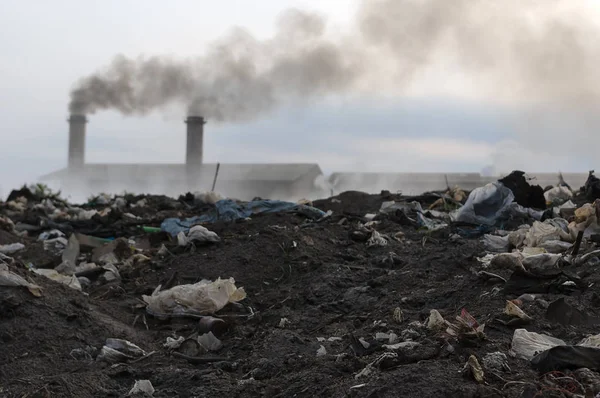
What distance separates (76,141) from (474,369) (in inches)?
1068

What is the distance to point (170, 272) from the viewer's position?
6746mm

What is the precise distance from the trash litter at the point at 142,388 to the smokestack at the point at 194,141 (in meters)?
22.0

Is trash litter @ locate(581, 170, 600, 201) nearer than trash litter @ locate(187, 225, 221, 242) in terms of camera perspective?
No

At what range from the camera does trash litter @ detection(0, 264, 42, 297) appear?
16.0ft

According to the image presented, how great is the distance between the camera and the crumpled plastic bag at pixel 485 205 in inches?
301

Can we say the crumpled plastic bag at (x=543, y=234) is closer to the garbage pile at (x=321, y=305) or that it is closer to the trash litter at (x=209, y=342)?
the garbage pile at (x=321, y=305)

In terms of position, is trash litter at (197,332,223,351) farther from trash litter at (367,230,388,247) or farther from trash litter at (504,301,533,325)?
trash litter at (367,230,388,247)

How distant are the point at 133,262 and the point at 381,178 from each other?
1385 centimetres

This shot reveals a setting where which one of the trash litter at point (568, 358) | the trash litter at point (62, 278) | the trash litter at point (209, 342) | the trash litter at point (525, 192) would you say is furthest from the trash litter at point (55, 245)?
the trash litter at point (568, 358)

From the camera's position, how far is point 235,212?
920 cm

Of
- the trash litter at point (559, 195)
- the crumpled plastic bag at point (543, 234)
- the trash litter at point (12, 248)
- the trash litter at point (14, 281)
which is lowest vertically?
the trash litter at point (12, 248)

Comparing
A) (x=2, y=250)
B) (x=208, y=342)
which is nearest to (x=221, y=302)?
(x=208, y=342)

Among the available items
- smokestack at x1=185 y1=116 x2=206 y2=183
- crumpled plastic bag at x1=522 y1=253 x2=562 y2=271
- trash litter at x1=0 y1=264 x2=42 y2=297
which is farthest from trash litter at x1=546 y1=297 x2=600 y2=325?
smokestack at x1=185 y1=116 x2=206 y2=183

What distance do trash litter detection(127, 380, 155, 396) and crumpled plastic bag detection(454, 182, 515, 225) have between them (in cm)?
475
